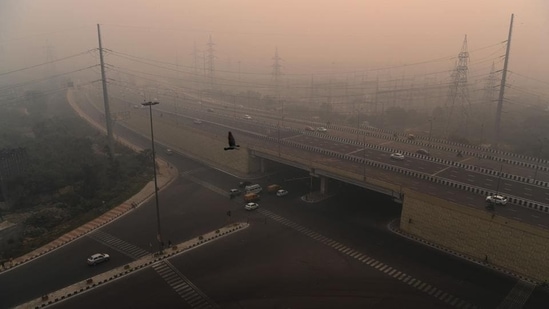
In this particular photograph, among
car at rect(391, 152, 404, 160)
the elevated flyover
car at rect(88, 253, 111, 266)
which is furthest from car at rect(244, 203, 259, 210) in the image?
car at rect(391, 152, 404, 160)

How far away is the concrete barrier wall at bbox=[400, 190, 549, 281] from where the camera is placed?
76.4 ft

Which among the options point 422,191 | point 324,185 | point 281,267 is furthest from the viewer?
point 324,185

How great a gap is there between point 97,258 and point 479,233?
25.5 metres

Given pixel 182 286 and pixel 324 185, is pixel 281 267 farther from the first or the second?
pixel 324 185

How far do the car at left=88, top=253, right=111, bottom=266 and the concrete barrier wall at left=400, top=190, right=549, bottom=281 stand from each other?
21.9 metres

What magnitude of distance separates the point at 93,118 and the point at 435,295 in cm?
8518

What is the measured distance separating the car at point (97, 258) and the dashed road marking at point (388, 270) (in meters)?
13.5

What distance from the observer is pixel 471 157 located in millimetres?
41844

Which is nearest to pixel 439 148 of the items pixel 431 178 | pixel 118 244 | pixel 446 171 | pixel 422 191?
pixel 446 171

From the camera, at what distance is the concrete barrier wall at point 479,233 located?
23.3 metres

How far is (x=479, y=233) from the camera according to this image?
25609mm

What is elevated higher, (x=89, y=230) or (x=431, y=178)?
(x=431, y=178)

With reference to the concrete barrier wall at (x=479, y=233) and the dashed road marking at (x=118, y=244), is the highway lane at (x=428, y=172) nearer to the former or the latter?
the concrete barrier wall at (x=479, y=233)

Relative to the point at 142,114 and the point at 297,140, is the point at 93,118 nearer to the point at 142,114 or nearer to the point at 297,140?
the point at 142,114
